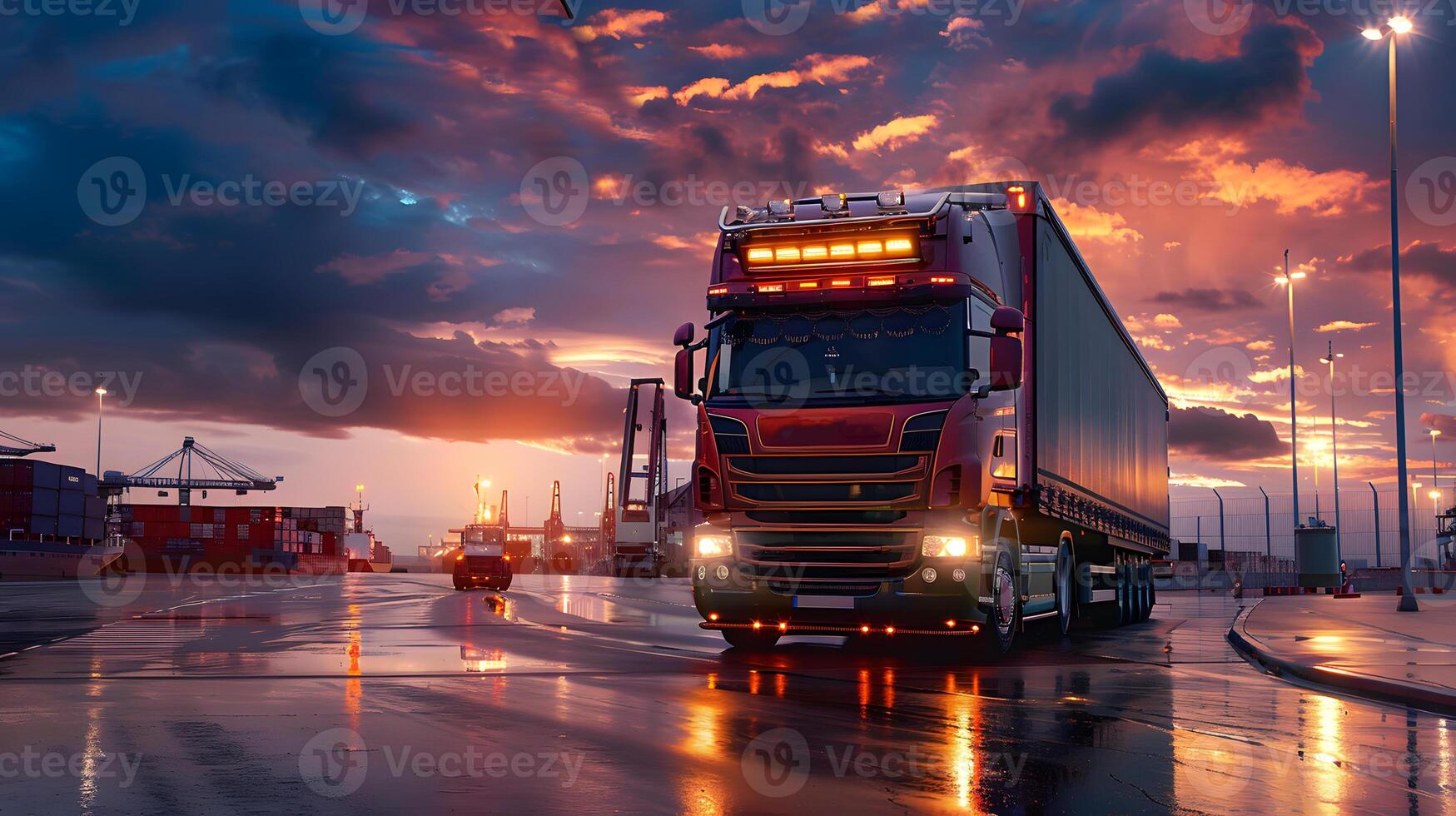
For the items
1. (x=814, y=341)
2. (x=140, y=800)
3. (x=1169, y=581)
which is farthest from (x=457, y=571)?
(x=140, y=800)

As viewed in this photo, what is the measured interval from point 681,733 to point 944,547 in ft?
17.5

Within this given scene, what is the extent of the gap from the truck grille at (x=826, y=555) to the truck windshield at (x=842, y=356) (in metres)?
1.46

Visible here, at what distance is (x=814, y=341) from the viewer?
1398cm

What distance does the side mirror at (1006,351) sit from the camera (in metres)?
13.0

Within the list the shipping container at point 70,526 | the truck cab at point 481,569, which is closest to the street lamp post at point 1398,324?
the truck cab at point 481,569

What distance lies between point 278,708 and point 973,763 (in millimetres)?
5417

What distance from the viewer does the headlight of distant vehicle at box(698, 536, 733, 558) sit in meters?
14.0

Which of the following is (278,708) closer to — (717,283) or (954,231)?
(717,283)

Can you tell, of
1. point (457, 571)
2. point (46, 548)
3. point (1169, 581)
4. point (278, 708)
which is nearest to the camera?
point (278, 708)
